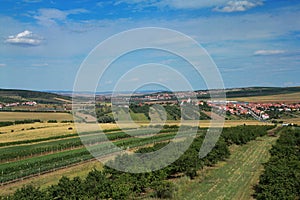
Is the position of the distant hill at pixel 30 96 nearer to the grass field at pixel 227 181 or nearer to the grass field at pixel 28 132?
the grass field at pixel 28 132

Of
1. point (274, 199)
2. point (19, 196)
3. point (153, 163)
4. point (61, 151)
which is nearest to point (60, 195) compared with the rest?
point (19, 196)

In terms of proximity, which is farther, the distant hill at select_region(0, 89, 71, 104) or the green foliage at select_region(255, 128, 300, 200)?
the distant hill at select_region(0, 89, 71, 104)

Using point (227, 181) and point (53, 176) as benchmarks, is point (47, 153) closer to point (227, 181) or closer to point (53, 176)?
point (53, 176)

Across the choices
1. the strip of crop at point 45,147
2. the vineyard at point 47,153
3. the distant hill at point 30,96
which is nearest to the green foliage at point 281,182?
the vineyard at point 47,153

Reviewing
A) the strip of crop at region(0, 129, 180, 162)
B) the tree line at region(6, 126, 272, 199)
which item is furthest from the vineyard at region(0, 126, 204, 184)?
Result: the tree line at region(6, 126, 272, 199)

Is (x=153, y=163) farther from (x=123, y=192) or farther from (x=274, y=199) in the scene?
(x=274, y=199)

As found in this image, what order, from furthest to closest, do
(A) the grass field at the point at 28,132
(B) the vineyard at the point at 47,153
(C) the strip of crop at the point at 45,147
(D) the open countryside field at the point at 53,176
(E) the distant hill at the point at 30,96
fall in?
(E) the distant hill at the point at 30,96, (A) the grass field at the point at 28,132, (C) the strip of crop at the point at 45,147, (B) the vineyard at the point at 47,153, (D) the open countryside field at the point at 53,176

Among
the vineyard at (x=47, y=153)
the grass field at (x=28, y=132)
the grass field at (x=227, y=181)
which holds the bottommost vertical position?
the grass field at (x=227, y=181)

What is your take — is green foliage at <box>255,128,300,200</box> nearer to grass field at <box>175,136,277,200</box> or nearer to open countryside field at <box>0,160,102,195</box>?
grass field at <box>175,136,277,200</box>

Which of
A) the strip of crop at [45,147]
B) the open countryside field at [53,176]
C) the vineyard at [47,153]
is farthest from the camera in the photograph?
the strip of crop at [45,147]
